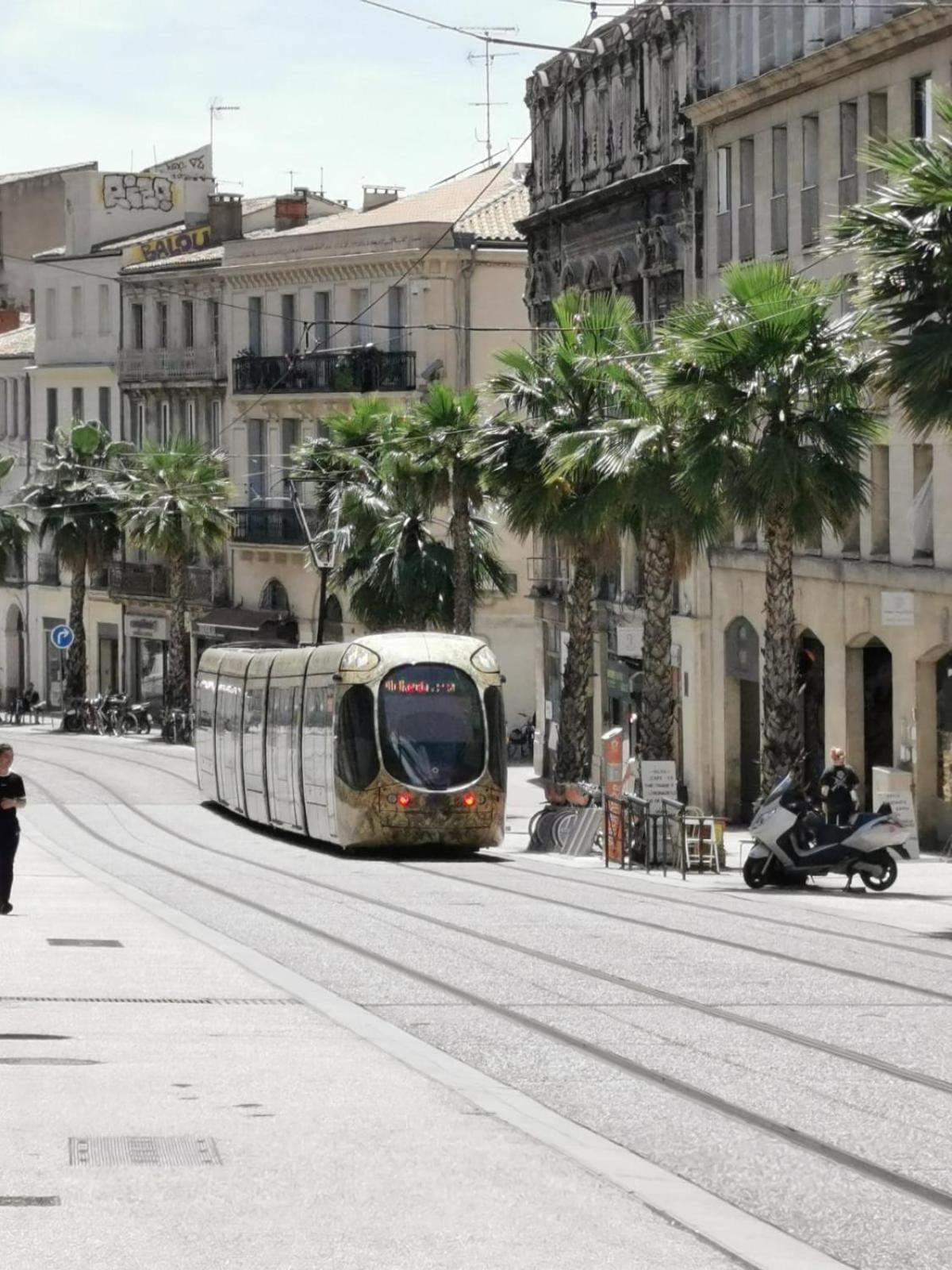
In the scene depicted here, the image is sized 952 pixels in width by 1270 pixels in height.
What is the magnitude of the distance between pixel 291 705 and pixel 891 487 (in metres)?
9.58

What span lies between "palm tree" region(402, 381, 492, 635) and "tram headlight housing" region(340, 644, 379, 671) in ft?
47.5

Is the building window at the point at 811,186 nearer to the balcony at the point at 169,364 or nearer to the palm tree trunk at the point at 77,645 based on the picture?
the balcony at the point at 169,364

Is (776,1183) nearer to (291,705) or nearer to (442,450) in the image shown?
(291,705)

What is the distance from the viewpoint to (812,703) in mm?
42188

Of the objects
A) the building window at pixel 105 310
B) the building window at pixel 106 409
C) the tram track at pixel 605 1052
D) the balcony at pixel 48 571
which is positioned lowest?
the tram track at pixel 605 1052

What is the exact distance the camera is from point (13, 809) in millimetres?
22062

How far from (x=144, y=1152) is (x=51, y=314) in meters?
84.0

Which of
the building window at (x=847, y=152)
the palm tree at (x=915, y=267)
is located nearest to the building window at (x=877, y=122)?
the building window at (x=847, y=152)

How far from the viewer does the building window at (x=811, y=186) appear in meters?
41.9

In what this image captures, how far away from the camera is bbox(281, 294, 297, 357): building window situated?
74438mm

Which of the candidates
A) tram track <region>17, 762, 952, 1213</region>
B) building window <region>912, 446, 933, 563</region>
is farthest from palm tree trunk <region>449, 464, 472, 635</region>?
tram track <region>17, 762, 952, 1213</region>

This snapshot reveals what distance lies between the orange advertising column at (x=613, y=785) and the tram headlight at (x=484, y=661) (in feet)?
9.22

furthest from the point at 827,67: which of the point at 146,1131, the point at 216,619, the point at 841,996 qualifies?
the point at 216,619

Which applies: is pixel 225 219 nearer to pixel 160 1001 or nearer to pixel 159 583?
pixel 159 583
